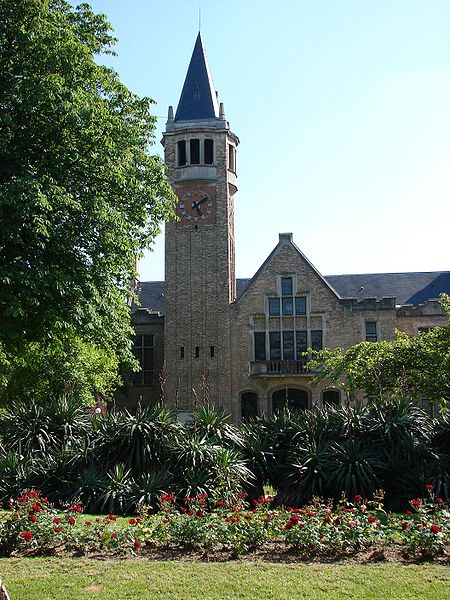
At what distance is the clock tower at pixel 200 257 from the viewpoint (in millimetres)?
37844

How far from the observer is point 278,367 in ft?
121

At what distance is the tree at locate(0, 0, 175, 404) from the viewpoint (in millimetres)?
13562

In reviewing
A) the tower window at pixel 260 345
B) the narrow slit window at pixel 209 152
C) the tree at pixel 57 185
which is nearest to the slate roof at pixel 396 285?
the tower window at pixel 260 345

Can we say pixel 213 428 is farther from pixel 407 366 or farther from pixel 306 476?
pixel 407 366

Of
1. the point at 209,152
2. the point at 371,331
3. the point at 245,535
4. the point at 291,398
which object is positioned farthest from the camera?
the point at 209,152

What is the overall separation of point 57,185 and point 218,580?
9.61 metres

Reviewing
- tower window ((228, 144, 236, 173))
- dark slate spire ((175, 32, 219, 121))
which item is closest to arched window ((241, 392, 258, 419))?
tower window ((228, 144, 236, 173))

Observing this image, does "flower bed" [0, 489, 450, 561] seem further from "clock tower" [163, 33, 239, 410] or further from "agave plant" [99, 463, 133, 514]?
"clock tower" [163, 33, 239, 410]

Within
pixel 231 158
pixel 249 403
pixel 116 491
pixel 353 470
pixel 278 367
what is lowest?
pixel 116 491

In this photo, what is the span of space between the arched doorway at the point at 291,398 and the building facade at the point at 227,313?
6 cm

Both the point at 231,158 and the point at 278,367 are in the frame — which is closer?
the point at 278,367

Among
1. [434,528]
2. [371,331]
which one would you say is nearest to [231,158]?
[371,331]

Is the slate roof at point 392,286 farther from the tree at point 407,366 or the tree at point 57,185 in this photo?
the tree at point 57,185

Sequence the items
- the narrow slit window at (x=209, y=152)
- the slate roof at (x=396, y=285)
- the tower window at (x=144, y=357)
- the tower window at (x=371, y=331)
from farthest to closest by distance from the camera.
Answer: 1. the slate roof at (x=396, y=285)
2. the narrow slit window at (x=209, y=152)
3. the tower window at (x=144, y=357)
4. the tower window at (x=371, y=331)
